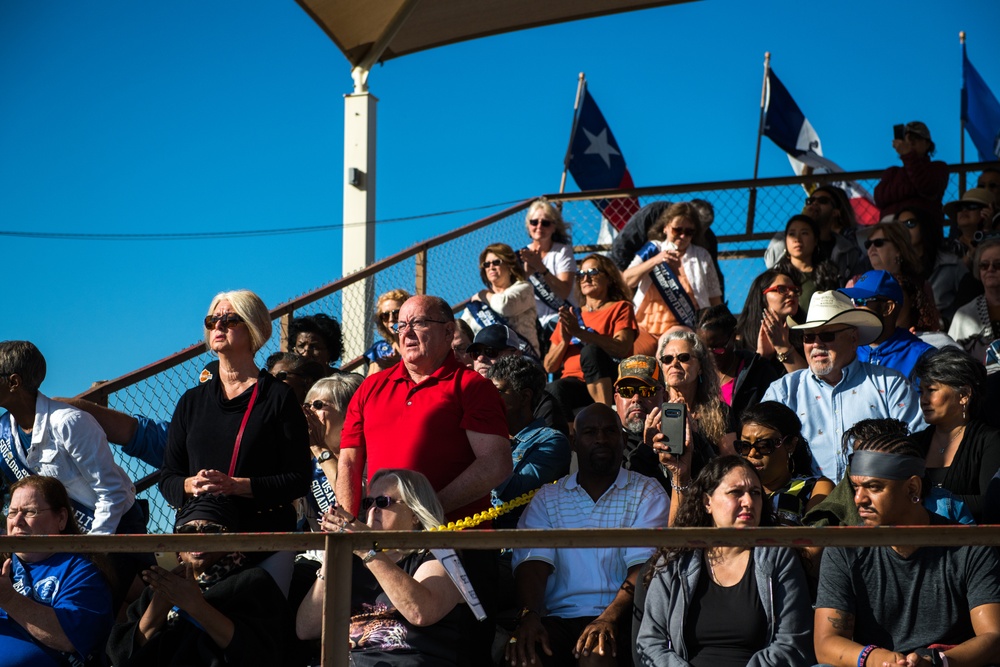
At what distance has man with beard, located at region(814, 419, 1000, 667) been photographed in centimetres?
402

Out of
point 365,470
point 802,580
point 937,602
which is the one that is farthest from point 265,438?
point 937,602

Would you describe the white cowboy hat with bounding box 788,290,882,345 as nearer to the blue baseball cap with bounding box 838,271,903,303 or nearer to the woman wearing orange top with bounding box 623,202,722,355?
the blue baseball cap with bounding box 838,271,903,303

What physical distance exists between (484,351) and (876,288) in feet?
7.68

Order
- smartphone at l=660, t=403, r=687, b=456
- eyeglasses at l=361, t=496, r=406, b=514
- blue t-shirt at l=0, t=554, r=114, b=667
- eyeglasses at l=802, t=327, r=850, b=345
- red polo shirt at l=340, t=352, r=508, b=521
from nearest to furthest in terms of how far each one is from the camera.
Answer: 1. eyeglasses at l=361, t=496, r=406, b=514
2. blue t-shirt at l=0, t=554, r=114, b=667
3. red polo shirt at l=340, t=352, r=508, b=521
4. smartphone at l=660, t=403, r=687, b=456
5. eyeglasses at l=802, t=327, r=850, b=345

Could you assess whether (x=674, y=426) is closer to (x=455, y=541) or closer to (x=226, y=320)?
(x=226, y=320)

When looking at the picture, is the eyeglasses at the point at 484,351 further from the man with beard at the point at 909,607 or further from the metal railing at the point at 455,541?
the metal railing at the point at 455,541

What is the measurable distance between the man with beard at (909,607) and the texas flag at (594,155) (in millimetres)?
10537

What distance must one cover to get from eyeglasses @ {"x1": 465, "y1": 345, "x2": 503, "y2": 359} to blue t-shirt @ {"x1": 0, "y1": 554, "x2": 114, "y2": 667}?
10.9 feet

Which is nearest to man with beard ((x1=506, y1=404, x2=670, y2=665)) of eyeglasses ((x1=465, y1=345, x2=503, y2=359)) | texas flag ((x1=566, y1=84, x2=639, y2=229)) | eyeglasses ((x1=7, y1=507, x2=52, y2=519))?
eyeglasses ((x1=7, y1=507, x2=52, y2=519))

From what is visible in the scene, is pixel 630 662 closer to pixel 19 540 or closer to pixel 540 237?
pixel 19 540

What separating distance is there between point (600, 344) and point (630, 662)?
3.77m

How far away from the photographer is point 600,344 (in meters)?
8.29

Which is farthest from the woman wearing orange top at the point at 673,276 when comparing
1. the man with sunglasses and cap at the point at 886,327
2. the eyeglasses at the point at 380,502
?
the eyeglasses at the point at 380,502

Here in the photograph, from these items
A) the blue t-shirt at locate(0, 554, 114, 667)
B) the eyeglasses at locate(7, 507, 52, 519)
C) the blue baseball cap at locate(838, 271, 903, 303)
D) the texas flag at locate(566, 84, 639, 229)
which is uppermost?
the texas flag at locate(566, 84, 639, 229)
